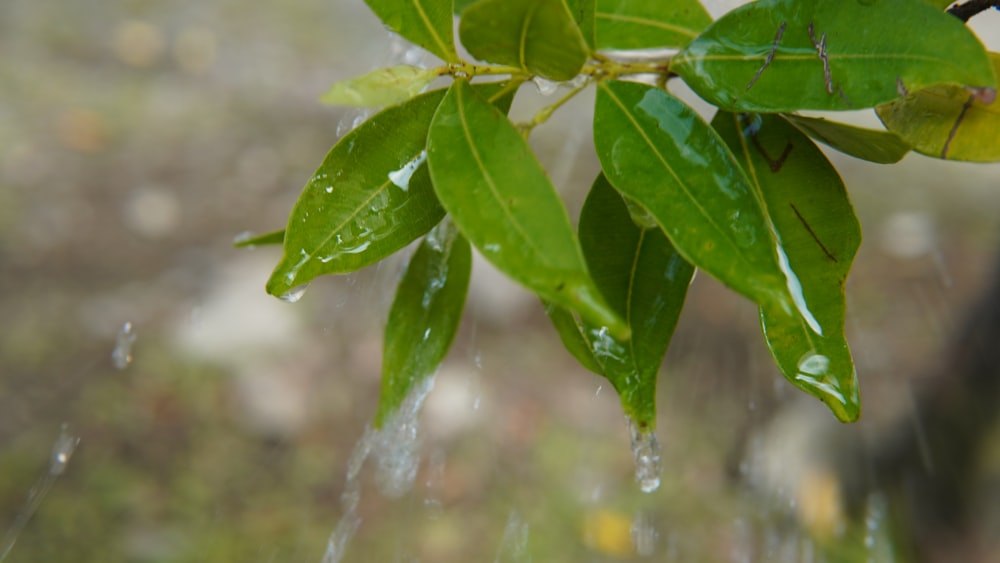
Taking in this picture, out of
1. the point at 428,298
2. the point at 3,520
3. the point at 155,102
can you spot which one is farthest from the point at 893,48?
the point at 155,102

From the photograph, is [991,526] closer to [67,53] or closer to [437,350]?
[437,350]

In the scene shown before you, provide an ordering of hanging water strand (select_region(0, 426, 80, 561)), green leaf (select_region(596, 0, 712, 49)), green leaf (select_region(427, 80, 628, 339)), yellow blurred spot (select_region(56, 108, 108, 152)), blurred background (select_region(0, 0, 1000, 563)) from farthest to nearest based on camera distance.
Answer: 1. yellow blurred spot (select_region(56, 108, 108, 152))
2. blurred background (select_region(0, 0, 1000, 563))
3. hanging water strand (select_region(0, 426, 80, 561))
4. green leaf (select_region(596, 0, 712, 49))
5. green leaf (select_region(427, 80, 628, 339))

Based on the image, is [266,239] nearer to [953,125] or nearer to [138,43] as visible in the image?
[953,125]

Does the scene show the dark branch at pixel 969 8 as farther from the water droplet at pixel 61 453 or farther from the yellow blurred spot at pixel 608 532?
the water droplet at pixel 61 453

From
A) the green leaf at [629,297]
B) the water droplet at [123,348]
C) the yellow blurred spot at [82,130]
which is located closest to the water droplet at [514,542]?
the water droplet at [123,348]

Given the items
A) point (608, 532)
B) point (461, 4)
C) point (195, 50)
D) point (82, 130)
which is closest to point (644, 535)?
point (608, 532)

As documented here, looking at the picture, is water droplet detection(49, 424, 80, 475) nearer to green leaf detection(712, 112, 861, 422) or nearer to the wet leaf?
A: the wet leaf

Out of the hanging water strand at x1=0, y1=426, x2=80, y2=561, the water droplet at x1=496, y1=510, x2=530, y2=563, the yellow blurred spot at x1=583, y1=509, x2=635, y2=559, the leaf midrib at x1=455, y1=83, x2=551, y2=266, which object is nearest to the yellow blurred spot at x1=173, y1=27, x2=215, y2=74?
the hanging water strand at x1=0, y1=426, x2=80, y2=561
